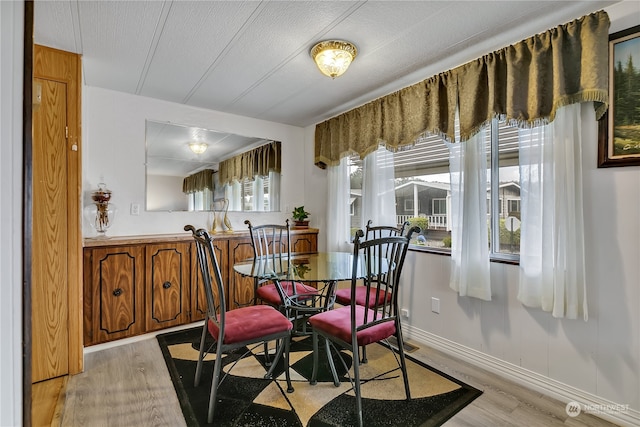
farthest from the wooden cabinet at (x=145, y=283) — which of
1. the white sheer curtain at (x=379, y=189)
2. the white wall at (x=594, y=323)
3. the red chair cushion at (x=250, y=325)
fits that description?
the white wall at (x=594, y=323)

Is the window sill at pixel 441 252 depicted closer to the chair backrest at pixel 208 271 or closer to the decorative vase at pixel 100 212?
the chair backrest at pixel 208 271

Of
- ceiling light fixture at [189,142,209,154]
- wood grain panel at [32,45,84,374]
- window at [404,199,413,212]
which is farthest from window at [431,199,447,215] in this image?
wood grain panel at [32,45,84,374]

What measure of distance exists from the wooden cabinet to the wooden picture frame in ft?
9.86

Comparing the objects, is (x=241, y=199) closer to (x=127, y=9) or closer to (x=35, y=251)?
(x=35, y=251)

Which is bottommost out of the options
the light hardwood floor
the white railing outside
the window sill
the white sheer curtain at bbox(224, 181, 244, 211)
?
the light hardwood floor

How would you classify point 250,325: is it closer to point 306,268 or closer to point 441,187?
point 306,268

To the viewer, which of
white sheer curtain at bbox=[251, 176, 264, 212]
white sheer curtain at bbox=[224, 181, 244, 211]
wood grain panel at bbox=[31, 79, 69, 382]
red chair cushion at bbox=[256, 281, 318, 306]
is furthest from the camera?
white sheer curtain at bbox=[251, 176, 264, 212]

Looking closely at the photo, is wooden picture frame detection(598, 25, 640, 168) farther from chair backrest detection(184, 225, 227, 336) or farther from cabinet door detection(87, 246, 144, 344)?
cabinet door detection(87, 246, 144, 344)

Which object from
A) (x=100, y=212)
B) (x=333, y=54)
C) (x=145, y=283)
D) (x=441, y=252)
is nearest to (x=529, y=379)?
(x=441, y=252)

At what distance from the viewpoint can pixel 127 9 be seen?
1783 mm

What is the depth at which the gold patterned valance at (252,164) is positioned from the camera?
365 centimetres

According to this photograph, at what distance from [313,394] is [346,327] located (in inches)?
21.6

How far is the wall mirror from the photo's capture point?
3.23 m

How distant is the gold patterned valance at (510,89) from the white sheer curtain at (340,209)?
24.8 inches
